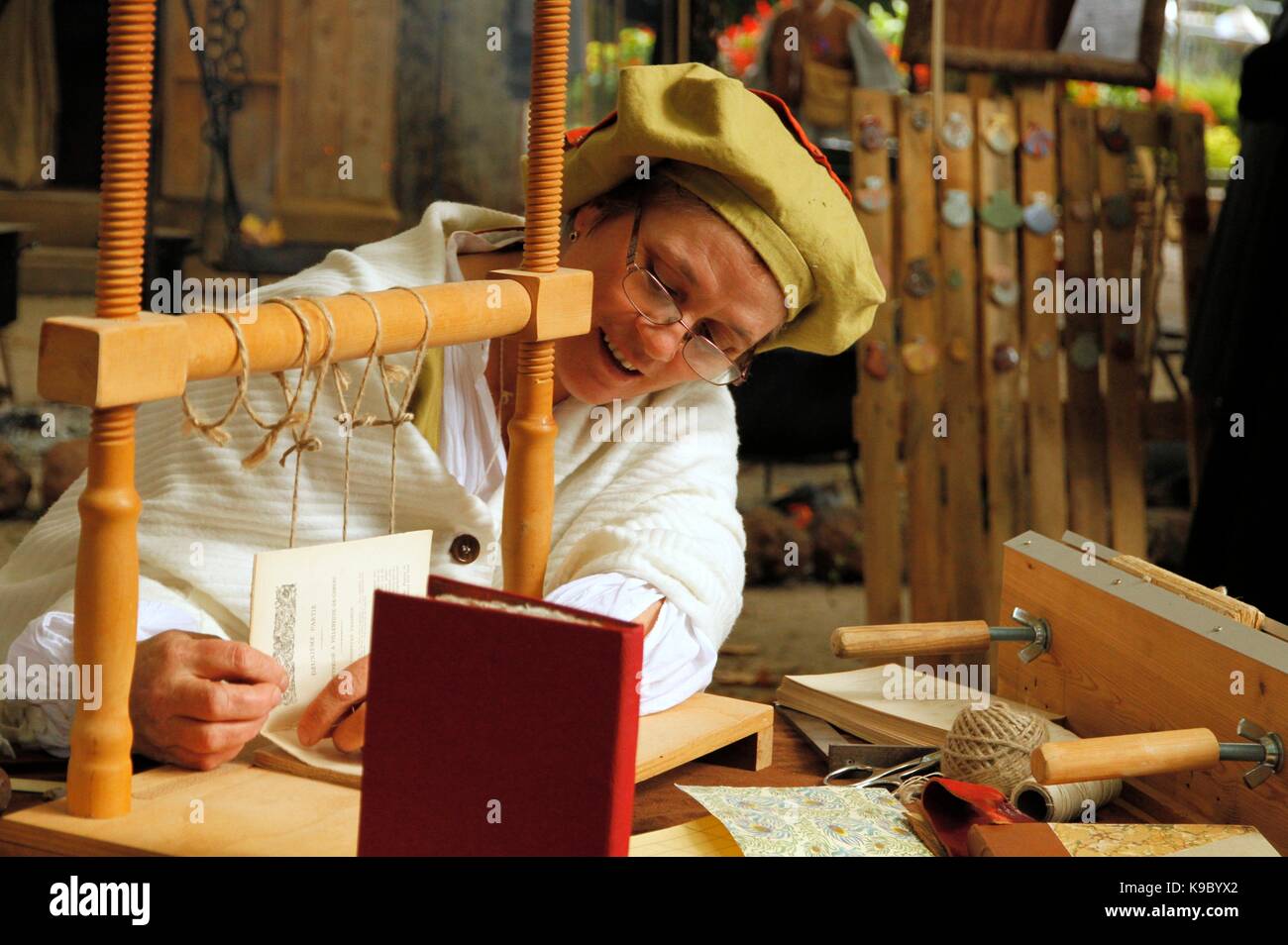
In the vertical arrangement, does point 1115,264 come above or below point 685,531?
above

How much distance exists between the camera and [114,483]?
1000 millimetres

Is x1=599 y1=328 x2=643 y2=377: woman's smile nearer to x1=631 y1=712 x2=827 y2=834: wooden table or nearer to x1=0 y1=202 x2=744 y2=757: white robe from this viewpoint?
x1=0 y1=202 x2=744 y2=757: white robe

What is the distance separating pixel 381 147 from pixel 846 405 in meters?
2.61

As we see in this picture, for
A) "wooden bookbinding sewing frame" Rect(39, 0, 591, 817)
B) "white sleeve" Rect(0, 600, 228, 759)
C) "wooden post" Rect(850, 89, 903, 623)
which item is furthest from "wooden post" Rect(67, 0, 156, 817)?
"wooden post" Rect(850, 89, 903, 623)

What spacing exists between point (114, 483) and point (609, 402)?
2.94 ft

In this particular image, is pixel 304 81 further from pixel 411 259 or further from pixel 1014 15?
pixel 411 259

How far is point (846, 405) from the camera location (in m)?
5.35

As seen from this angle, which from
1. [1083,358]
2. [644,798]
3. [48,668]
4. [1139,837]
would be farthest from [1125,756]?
[1083,358]

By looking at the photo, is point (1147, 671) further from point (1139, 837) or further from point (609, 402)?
point (609, 402)

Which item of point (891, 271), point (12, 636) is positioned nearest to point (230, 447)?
point (12, 636)

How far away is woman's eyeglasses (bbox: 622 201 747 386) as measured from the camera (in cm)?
164

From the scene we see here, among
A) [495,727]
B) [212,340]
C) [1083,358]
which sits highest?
[212,340]

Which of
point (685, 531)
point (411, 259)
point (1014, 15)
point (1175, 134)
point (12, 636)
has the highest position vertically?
point (1014, 15)

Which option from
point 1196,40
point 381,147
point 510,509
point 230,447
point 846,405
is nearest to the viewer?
point 510,509
